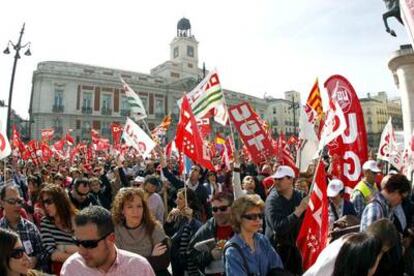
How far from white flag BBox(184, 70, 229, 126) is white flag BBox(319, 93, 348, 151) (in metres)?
3.29

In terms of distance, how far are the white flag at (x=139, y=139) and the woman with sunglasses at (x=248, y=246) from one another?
7406mm

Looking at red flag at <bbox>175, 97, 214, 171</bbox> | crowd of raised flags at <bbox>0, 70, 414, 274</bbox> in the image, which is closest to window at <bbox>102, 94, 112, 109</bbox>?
crowd of raised flags at <bbox>0, 70, 414, 274</bbox>

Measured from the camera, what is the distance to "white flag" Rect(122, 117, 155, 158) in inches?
400

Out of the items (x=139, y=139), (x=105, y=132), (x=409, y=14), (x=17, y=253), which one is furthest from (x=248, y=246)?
(x=105, y=132)

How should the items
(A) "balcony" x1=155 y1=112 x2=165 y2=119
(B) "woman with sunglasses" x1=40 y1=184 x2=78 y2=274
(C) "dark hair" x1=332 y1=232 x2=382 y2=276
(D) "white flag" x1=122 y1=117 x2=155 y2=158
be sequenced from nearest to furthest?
(C) "dark hair" x1=332 y1=232 x2=382 y2=276 < (B) "woman with sunglasses" x1=40 y1=184 x2=78 y2=274 < (D) "white flag" x1=122 y1=117 x2=155 y2=158 < (A) "balcony" x1=155 y1=112 x2=165 y2=119

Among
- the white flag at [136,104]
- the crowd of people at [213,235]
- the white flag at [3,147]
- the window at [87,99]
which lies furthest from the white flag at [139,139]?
the window at [87,99]

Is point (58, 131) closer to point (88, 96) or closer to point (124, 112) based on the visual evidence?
point (88, 96)

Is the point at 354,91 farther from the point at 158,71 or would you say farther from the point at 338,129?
the point at 158,71

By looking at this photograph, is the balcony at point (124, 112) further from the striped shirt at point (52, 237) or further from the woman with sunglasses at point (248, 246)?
the woman with sunglasses at point (248, 246)

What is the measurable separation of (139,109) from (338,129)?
294 inches

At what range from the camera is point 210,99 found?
786cm

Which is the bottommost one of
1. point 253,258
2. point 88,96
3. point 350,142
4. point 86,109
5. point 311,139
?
point 253,258

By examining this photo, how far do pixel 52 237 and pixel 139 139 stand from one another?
22.6ft

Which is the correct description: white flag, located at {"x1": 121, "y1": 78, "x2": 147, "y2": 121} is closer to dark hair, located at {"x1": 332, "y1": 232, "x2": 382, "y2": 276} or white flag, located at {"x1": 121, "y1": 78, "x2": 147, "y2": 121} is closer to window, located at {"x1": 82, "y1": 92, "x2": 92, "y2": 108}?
dark hair, located at {"x1": 332, "y1": 232, "x2": 382, "y2": 276}
